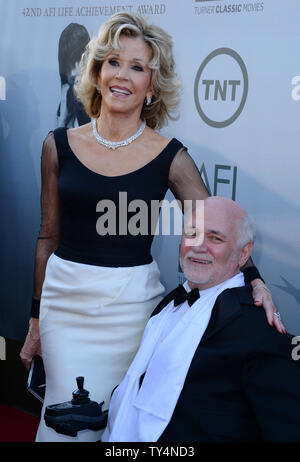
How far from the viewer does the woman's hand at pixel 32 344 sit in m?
2.48

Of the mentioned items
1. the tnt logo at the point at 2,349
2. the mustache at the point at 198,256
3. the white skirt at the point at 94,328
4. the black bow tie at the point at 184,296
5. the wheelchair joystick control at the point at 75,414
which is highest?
the mustache at the point at 198,256

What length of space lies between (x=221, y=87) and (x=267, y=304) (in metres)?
1.29

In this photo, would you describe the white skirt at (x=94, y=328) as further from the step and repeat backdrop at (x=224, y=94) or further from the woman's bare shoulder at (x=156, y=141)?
the step and repeat backdrop at (x=224, y=94)

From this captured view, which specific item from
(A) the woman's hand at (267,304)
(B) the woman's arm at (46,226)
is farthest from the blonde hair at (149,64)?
(A) the woman's hand at (267,304)

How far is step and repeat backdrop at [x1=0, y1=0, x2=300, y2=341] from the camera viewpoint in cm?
272

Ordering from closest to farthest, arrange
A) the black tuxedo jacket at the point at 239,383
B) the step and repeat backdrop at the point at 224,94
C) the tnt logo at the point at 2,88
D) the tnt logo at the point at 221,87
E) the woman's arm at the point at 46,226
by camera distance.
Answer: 1. the black tuxedo jacket at the point at 239,383
2. the woman's arm at the point at 46,226
3. the step and repeat backdrop at the point at 224,94
4. the tnt logo at the point at 221,87
5. the tnt logo at the point at 2,88

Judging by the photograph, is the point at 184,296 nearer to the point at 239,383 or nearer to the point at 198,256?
the point at 198,256

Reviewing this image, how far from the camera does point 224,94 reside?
2.90 meters

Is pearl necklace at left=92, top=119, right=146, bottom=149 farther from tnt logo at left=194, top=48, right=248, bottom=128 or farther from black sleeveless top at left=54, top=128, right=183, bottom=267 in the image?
tnt logo at left=194, top=48, right=248, bottom=128

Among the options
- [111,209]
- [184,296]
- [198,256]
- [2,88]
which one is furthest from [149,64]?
[2,88]

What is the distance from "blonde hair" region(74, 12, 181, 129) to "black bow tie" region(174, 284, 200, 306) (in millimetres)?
669

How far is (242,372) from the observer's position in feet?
5.98

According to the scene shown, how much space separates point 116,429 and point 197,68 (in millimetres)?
1685

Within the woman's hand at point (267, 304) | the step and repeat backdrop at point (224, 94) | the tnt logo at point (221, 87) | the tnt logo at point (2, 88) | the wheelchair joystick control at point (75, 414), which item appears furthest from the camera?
the tnt logo at point (2, 88)
